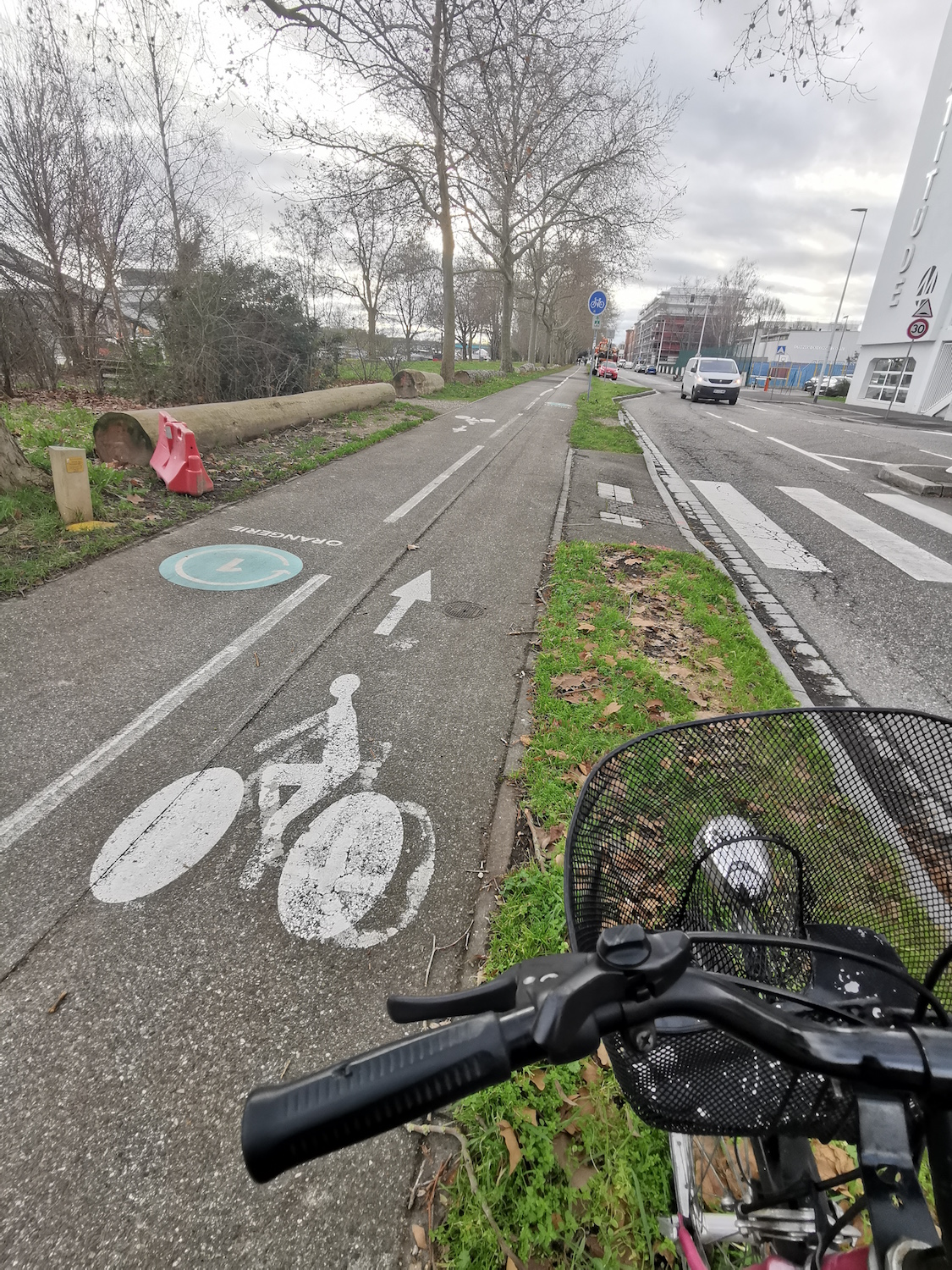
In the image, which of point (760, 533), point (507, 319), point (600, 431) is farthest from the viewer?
point (507, 319)

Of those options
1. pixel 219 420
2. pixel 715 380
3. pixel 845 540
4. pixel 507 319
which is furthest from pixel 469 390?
pixel 845 540

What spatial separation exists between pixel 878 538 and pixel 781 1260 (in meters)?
8.88

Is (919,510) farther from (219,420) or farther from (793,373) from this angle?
(793,373)

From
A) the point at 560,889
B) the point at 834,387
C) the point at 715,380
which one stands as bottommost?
the point at 560,889

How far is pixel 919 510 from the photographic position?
9.80 meters

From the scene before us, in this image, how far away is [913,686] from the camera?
445cm

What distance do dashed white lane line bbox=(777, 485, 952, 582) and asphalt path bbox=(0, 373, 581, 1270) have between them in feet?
15.6

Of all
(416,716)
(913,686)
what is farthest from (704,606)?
(416,716)

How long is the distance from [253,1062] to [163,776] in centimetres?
162

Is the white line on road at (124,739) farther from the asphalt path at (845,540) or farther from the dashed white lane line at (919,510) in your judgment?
the dashed white lane line at (919,510)

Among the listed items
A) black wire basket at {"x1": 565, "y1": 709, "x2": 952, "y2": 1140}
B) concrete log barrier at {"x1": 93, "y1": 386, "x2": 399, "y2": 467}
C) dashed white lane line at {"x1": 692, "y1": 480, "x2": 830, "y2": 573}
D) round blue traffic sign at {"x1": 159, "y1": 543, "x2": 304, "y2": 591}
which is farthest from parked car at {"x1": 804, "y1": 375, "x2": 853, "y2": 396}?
black wire basket at {"x1": 565, "y1": 709, "x2": 952, "y2": 1140}

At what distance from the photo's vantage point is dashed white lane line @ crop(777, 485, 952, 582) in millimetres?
6928

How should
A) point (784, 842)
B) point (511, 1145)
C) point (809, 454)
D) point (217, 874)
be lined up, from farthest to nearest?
point (809, 454) → point (217, 874) → point (511, 1145) → point (784, 842)

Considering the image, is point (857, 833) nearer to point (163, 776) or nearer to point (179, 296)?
point (163, 776)
